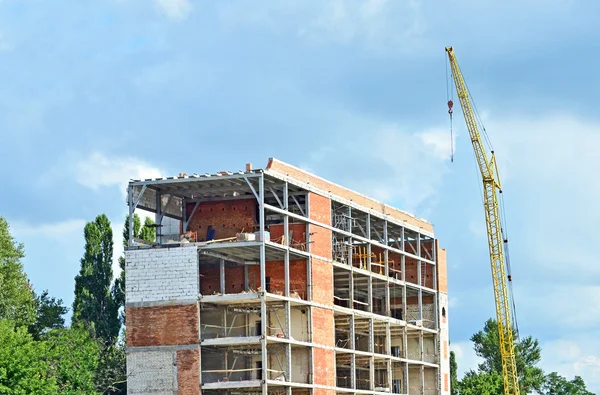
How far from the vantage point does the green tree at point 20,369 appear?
298 feet

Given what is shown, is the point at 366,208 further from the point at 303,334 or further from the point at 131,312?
the point at 131,312

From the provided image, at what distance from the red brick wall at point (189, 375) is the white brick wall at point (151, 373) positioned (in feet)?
1.77

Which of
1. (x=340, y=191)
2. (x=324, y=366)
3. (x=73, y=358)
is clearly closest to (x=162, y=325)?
(x=324, y=366)

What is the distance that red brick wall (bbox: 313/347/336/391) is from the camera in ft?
304

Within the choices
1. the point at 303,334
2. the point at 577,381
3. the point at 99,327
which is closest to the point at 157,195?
the point at 303,334

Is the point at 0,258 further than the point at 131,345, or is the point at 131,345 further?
the point at 0,258

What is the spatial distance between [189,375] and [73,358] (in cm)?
2550

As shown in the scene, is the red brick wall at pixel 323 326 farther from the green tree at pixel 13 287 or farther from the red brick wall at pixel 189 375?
the green tree at pixel 13 287

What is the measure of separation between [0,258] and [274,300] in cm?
3575

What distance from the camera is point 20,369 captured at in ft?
300

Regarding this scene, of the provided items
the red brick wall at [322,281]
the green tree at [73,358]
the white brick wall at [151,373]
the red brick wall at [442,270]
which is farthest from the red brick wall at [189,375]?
the red brick wall at [442,270]

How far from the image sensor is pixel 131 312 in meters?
87.3

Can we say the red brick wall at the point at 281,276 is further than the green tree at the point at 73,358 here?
No

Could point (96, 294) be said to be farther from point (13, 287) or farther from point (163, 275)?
point (163, 275)
